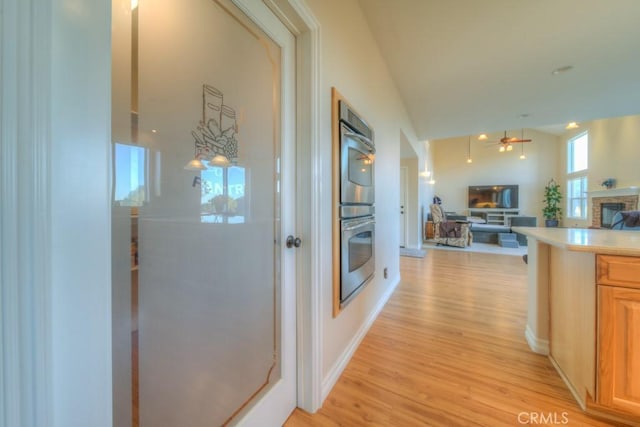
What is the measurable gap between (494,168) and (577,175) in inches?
81.6

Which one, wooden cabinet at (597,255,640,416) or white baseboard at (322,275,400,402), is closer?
wooden cabinet at (597,255,640,416)

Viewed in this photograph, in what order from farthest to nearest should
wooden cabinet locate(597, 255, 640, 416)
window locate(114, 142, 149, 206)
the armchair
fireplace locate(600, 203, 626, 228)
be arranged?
the armchair < fireplace locate(600, 203, 626, 228) < wooden cabinet locate(597, 255, 640, 416) < window locate(114, 142, 149, 206)

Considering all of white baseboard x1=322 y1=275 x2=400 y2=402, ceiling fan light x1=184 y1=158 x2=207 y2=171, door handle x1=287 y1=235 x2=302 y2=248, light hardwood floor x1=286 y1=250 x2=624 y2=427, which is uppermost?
ceiling fan light x1=184 y1=158 x2=207 y2=171

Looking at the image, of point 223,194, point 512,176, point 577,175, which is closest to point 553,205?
point 577,175

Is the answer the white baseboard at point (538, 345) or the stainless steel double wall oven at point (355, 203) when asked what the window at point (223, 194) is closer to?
the stainless steel double wall oven at point (355, 203)

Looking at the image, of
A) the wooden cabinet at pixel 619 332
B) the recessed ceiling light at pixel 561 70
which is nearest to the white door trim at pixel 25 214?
the wooden cabinet at pixel 619 332

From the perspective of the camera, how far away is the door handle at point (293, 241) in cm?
125

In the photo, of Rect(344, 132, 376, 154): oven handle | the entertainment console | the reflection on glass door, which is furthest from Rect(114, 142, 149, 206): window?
the entertainment console

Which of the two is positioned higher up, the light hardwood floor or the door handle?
the door handle

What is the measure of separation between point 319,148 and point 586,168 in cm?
893

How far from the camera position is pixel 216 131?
88 centimetres

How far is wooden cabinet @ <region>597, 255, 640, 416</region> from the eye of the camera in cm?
115

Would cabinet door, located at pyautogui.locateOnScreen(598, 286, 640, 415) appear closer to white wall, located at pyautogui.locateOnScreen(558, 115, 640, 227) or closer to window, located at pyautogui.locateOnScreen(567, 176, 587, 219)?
white wall, located at pyautogui.locateOnScreen(558, 115, 640, 227)

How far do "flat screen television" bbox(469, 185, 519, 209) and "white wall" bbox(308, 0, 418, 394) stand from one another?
6.83 m
